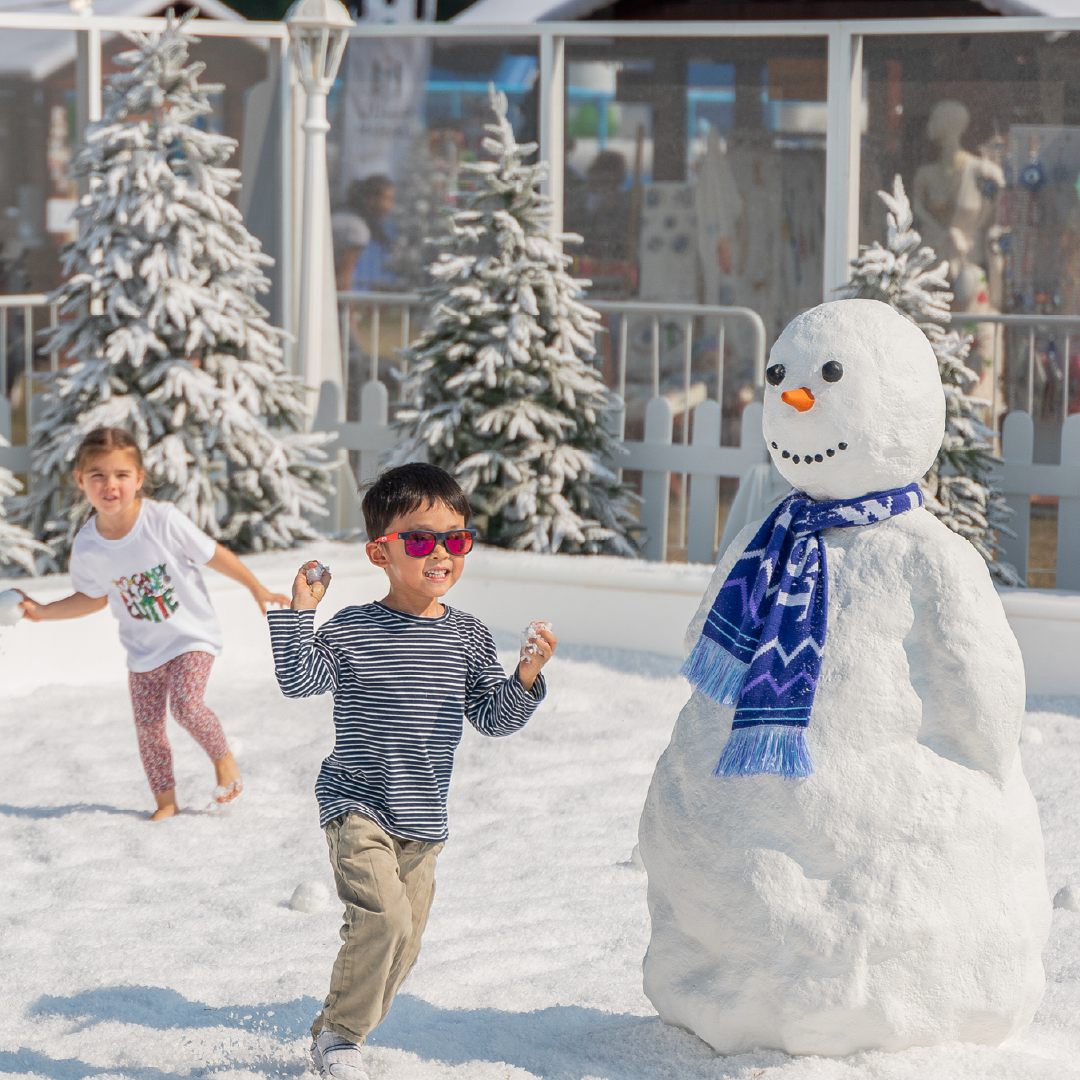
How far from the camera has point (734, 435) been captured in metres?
8.72

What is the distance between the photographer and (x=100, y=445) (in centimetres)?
495

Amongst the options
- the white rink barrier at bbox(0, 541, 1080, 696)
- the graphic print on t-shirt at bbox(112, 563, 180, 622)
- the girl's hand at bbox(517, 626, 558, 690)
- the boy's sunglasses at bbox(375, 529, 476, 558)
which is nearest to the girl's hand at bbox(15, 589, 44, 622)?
the graphic print on t-shirt at bbox(112, 563, 180, 622)

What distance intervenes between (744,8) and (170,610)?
787 cm

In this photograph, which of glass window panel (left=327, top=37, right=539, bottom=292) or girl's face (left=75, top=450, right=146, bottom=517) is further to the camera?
glass window panel (left=327, top=37, right=539, bottom=292)

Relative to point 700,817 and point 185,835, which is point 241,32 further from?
point 700,817

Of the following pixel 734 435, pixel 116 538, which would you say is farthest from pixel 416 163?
pixel 116 538

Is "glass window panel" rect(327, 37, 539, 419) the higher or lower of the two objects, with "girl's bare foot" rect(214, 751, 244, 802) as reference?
higher

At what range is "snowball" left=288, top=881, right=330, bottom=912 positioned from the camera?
4328 millimetres

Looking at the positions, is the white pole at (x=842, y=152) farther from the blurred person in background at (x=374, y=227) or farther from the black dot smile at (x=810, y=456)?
the black dot smile at (x=810, y=456)

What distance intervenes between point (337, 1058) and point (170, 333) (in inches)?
199

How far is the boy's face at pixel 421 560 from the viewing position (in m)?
3.20

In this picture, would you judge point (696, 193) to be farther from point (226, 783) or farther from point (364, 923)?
point (364, 923)

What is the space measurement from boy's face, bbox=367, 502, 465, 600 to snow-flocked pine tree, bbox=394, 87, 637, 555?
4321mm

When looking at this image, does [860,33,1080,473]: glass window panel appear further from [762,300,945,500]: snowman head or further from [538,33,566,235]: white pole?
[762,300,945,500]: snowman head
